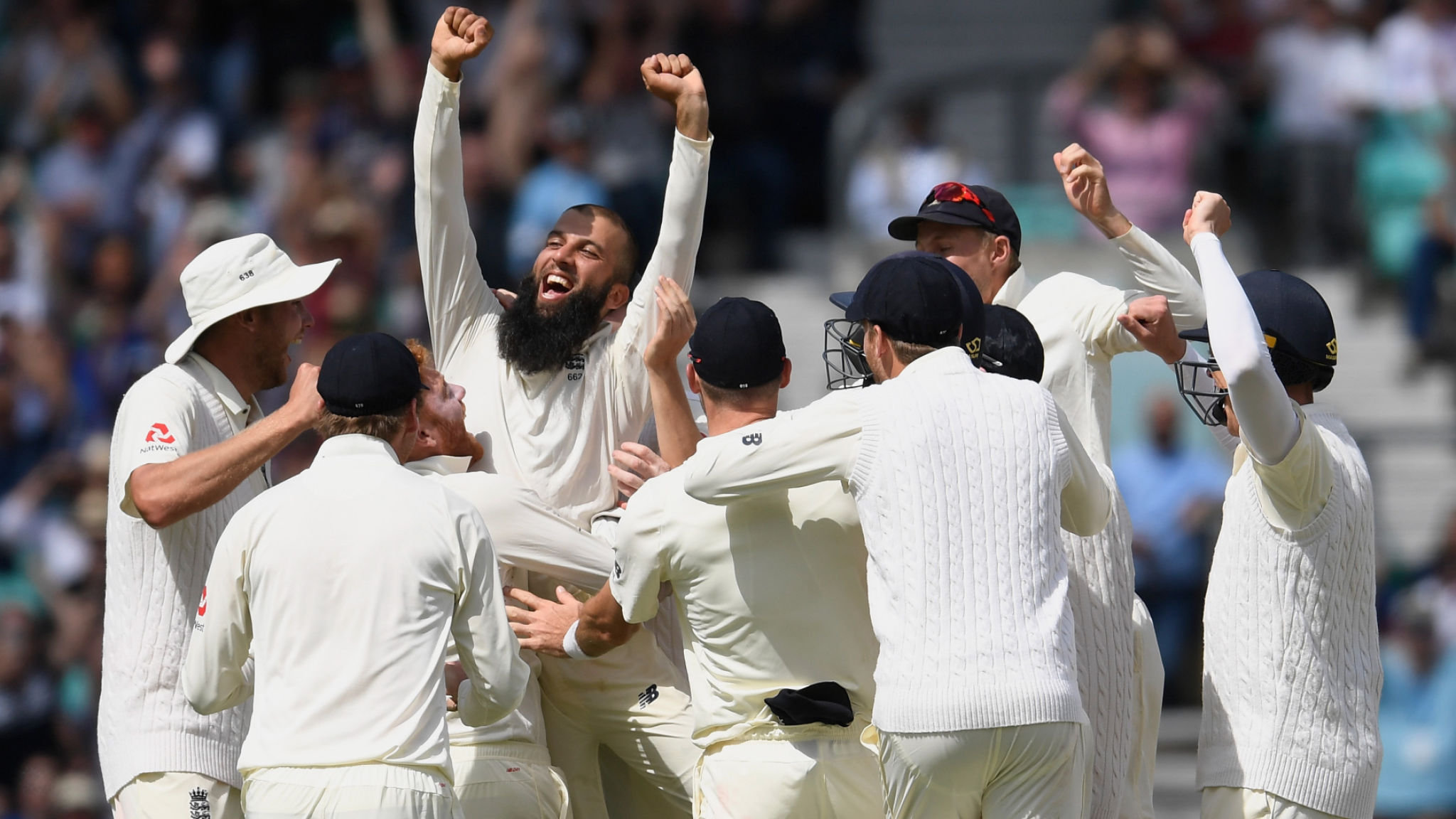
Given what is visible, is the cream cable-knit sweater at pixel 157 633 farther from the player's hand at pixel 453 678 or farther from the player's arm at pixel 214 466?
the player's hand at pixel 453 678

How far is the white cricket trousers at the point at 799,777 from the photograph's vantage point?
15.0 feet

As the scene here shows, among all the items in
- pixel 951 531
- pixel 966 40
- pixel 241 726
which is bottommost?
pixel 241 726

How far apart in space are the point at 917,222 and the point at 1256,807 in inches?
76.1

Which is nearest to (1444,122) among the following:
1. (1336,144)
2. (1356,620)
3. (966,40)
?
(1336,144)

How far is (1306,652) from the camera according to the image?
14.5 feet

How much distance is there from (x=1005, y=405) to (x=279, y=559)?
1658 mm

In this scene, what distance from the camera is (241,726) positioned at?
492 centimetres

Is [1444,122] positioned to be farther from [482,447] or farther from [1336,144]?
[482,447]

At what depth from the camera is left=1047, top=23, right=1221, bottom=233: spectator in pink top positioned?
452 inches

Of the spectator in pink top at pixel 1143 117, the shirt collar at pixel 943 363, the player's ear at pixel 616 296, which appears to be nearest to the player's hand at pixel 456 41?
the player's ear at pixel 616 296

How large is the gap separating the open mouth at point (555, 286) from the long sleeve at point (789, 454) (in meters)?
1.44

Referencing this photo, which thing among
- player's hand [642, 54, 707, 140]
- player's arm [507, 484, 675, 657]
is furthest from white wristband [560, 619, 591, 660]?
player's hand [642, 54, 707, 140]

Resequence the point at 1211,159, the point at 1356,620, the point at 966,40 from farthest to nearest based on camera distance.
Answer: the point at 966,40 < the point at 1211,159 < the point at 1356,620

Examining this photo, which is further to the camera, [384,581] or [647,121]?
[647,121]
